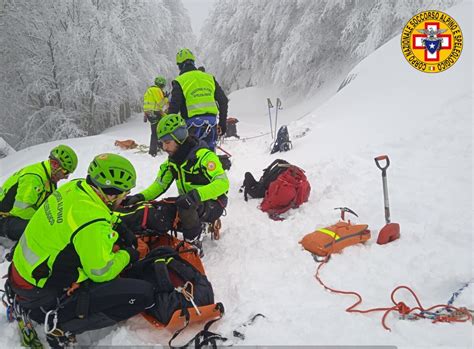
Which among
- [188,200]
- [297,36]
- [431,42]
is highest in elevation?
[297,36]

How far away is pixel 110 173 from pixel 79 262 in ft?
2.13

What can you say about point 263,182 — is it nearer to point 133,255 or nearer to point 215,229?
point 215,229

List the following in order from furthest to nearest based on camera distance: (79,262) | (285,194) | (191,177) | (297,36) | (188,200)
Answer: (297,36) < (285,194) < (191,177) < (188,200) < (79,262)

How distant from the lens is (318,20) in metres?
14.7

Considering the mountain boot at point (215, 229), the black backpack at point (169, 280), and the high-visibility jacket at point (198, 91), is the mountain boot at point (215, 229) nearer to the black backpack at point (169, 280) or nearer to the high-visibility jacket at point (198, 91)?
the black backpack at point (169, 280)

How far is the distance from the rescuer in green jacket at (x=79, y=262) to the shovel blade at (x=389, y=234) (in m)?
2.32

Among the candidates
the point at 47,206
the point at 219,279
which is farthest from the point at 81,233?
the point at 219,279

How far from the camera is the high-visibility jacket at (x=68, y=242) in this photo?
2273 mm

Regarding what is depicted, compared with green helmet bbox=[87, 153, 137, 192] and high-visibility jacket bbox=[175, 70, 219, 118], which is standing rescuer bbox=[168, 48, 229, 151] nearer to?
high-visibility jacket bbox=[175, 70, 219, 118]

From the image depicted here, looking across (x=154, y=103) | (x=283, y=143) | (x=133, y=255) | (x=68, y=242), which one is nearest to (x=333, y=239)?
(x=133, y=255)

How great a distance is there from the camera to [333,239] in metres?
3.56

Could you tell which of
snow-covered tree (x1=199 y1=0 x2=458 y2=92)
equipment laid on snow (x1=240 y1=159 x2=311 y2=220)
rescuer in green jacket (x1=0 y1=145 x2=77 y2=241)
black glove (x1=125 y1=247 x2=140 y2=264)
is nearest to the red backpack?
equipment laid on snow (x1=240 y1=159 x2=311 y2=220)

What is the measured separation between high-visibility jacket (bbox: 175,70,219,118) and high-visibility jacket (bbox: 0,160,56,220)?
6.95 feet

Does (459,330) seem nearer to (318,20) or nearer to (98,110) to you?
(318,20)
